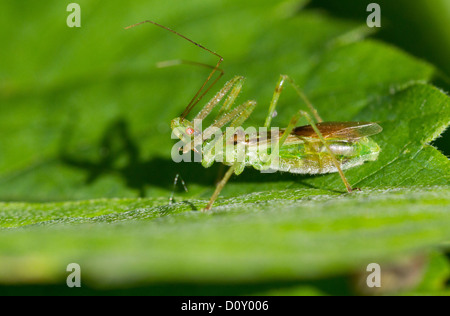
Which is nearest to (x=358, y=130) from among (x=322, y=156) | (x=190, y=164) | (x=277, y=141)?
(x=322, y=156)

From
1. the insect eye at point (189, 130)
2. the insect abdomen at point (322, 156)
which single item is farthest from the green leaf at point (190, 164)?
the insect eye at point (189, 130)

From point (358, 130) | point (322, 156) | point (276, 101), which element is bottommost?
point (322, 156)

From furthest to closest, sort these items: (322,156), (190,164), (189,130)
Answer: (190,164) → (189,130) → (322,156)

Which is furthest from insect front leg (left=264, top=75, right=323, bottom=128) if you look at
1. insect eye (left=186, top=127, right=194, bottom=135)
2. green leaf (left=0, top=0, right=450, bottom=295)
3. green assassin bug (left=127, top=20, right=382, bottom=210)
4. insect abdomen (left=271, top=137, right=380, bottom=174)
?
insect eye (left=186, top=127, right=194, bottom=135)

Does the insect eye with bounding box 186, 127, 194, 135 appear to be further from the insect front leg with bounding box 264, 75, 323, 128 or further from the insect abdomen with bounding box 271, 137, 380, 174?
the insect abdomen with bounding box 271, 137, 380, 174

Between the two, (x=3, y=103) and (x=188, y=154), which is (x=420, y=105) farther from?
(x=3, y=103)

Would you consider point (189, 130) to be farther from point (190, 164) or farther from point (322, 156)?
point (322, 156)

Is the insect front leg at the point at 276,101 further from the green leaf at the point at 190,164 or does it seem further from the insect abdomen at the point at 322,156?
the insect abdomen at the point at 322,156
